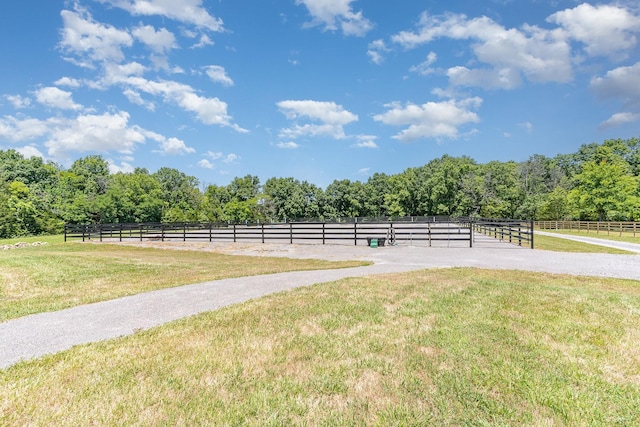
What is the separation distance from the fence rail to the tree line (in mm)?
5406

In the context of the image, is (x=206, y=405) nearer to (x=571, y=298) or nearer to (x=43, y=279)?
(x=571, y=298)

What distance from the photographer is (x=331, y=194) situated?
7919 cm

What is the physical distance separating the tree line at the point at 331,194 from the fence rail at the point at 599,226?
5.41 meters

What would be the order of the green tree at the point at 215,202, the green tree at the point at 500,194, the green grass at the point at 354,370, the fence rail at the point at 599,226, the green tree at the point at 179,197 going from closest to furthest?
the green grass at the point at 354,370, the fence rail at the point at 599,226, the green tree at the point at 500,194, the green tree at the point at 179,197, the green tree at the point at 215,202

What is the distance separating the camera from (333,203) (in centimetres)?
7831

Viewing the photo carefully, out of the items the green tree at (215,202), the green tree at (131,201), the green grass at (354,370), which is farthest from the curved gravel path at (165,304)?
the green tree at (215,202)

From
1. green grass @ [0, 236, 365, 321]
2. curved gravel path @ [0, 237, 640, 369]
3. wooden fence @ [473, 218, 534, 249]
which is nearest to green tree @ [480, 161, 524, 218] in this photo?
wooden fence @ [473, 218, 534, 249]

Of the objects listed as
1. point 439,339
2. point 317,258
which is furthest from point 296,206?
point 439,339

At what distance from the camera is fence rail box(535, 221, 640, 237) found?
96.7 feet

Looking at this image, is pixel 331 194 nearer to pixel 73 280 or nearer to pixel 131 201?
pixel 131 201

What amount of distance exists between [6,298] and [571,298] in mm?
11413

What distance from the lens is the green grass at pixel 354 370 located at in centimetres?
292

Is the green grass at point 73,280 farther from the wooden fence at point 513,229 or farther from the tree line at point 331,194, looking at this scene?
the tree line at point 331,194

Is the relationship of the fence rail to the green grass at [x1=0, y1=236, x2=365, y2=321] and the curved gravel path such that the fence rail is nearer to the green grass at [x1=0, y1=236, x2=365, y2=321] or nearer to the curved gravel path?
the curved gravel path
